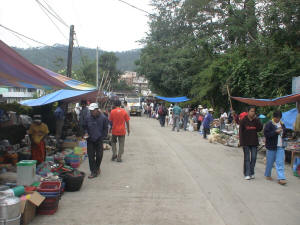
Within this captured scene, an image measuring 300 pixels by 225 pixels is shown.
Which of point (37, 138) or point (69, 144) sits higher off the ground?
point (37, 138)

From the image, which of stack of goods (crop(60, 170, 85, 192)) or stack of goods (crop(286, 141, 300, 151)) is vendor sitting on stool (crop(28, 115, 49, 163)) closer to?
stack of goods (crop(60, 170, 85, 192))

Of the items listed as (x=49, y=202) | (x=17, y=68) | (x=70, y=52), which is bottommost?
(x=49, y=202)

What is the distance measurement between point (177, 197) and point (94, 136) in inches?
101

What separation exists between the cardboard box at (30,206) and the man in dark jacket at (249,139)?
4916 millimetres

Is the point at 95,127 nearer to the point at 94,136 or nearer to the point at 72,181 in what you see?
the point at 94,136

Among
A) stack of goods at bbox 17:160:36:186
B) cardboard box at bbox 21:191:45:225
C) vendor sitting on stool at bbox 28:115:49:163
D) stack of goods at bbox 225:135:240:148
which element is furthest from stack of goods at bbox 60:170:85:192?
stack of goods at bbox 225:135:240:148

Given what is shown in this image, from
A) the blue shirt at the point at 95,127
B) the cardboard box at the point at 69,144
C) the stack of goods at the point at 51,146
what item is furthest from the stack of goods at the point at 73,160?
the cardboard box at the point at 69,144

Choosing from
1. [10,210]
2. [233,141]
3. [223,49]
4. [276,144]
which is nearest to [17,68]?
[10,210]

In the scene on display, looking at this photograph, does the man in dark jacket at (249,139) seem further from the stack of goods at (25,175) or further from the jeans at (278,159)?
the stack of goods at (25,175)

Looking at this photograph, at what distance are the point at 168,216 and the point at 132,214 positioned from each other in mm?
591

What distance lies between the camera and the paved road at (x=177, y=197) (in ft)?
15.5

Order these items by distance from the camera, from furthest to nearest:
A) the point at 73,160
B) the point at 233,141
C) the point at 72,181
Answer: the point at 233,141, the point at 73,160, the point at 72,181

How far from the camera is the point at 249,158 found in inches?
292

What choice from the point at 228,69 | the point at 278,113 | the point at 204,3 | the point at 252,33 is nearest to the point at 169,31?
the point at 204,3
